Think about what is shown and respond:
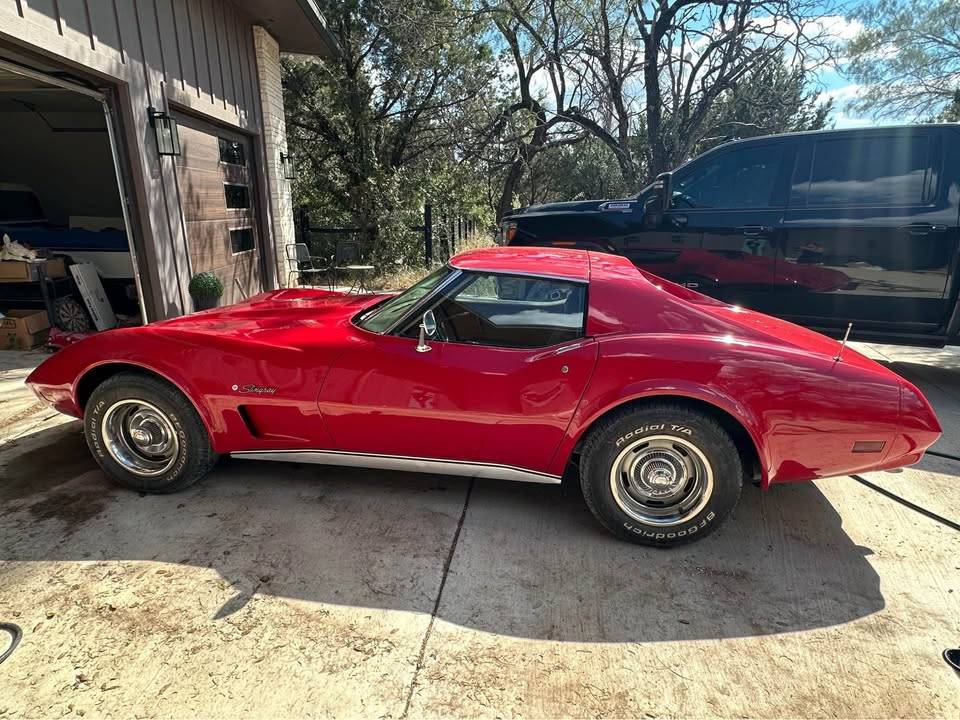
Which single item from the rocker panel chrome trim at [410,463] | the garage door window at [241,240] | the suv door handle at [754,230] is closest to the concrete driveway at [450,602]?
the rocker panel chrome trim at [410,463]

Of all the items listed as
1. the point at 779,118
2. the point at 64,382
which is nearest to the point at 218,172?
the point at 64,382

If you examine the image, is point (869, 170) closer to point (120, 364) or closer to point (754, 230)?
point (754, 230)

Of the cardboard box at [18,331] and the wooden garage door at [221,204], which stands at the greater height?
the wooden garage door at [221,204]

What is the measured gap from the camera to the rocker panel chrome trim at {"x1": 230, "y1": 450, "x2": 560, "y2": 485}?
2.79 meters

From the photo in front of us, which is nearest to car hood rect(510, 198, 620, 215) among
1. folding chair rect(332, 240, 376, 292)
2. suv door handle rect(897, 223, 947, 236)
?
suv door handle rect(897, 223, 947, 236)

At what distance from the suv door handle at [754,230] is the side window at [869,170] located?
0.39 metres

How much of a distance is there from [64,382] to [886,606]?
4.11 metres

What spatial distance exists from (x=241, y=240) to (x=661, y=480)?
7.53 metres

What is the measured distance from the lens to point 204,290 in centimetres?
635

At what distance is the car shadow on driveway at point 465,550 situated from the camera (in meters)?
2.33

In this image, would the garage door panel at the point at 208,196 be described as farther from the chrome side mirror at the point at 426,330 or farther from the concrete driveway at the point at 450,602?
the chrome side mirror at the point at 426,330

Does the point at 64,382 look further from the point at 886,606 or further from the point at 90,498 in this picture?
the point at 886,606

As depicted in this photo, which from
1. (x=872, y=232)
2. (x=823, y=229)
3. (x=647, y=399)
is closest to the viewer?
(x=647, y=399)

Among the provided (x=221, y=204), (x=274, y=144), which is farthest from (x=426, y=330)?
(x=274, y=144)
